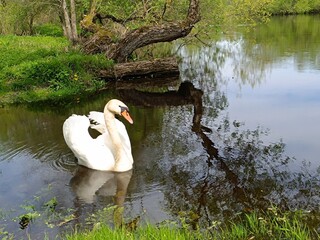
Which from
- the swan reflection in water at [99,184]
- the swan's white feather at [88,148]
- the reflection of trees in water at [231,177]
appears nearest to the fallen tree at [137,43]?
the reflection of trees in water at [231,177]

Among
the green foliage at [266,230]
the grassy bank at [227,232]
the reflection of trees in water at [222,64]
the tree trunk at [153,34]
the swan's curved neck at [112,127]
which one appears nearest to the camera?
the grassy bank at [227,232]

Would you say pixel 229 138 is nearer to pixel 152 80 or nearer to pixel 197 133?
pixel 197 133

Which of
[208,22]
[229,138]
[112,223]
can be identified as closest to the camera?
[112,223]

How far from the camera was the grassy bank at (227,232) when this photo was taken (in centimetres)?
540

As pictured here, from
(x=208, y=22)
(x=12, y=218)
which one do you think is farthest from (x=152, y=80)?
(x=12, y=218)

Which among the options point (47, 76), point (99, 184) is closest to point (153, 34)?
point (47, 76)

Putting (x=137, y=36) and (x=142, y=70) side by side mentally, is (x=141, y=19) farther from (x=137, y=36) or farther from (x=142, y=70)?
(x=142, y=70)

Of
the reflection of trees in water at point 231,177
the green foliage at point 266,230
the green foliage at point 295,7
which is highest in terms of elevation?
the green foliage at point 266,230

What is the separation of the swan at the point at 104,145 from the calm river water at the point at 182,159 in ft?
0.70

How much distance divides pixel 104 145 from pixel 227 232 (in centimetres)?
409

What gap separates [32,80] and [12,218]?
32.4 feet

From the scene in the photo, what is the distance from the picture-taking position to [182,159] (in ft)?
31.0

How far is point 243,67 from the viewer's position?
21.1 metres

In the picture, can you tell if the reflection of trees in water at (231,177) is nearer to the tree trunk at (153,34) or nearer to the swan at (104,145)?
the swan at (104,145)
